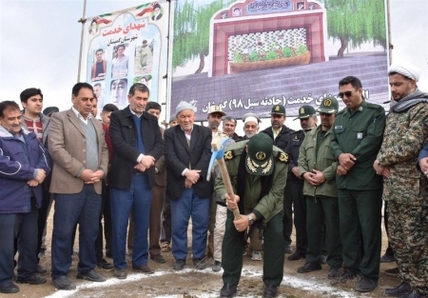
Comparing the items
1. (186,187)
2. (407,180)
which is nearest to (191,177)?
(186,187)

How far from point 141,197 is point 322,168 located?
1.85 metres

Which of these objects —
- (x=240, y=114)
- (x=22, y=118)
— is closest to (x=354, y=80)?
(x=22, y=118)

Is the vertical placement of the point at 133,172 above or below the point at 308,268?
above

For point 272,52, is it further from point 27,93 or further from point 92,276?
point 92,276

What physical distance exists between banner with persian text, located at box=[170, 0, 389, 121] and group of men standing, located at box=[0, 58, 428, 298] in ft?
20.3

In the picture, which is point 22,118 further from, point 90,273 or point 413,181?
point 413,181

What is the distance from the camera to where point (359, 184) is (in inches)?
138

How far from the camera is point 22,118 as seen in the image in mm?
3822

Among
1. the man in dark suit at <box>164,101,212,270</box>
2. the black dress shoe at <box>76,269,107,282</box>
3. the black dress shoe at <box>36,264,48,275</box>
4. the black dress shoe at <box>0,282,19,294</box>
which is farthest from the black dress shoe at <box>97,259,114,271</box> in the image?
the black dress shoe at <box>0,282,19,294</box>

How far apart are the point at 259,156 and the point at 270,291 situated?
1.13 meters

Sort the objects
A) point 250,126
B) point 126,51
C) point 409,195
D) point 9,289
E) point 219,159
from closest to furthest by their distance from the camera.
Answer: point 219,159 < point 409,195 < point 9,289 < point 250,126 < point 126,51

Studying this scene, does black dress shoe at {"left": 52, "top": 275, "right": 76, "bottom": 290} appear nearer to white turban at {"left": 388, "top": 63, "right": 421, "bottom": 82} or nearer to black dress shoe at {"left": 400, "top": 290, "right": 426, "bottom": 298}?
black dress shoe at {"left": 400, "top": 290, "right": 426, "bottom": 298}

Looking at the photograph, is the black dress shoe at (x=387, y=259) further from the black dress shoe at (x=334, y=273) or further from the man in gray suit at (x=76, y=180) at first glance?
the man in gray suit at (x=76, y=180)

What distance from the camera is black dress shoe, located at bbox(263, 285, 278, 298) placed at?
325cm
